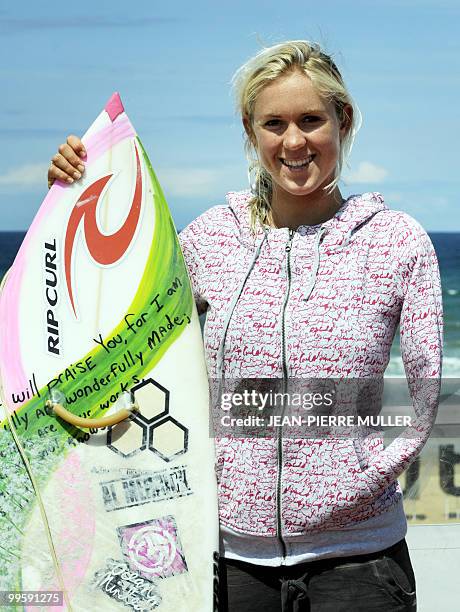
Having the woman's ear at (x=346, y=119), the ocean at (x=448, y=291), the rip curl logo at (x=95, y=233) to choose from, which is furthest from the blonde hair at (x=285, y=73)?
the ocean at (x=448, y=291)

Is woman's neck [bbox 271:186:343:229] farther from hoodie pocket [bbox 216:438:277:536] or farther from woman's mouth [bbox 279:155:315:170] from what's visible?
hoodie pocket [bbox 216:438:277:536]

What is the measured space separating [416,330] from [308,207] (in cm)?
31

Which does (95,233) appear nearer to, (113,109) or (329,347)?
(113,109)

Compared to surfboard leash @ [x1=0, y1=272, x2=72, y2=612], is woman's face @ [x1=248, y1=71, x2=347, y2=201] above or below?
above

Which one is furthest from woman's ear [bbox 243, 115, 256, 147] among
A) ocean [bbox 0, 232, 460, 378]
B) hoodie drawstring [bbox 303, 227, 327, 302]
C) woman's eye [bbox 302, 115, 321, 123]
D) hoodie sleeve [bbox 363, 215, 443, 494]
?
ocean [bbox 0, 232, 460, 378]

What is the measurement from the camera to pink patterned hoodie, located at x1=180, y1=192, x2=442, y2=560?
1.72 metres

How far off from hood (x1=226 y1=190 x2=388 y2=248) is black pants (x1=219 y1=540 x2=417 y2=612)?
1.86 ft

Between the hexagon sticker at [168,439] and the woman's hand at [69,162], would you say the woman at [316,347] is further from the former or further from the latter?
the woman's hand at [69,162]

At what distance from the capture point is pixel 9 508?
199 centimetres

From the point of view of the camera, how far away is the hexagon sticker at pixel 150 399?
2.03 meters

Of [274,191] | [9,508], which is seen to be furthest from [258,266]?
[9,508]

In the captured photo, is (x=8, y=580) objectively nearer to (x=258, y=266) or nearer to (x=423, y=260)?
(x=258, y=266)

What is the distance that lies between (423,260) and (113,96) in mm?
832

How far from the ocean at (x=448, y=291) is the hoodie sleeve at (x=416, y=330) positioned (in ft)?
35.4
